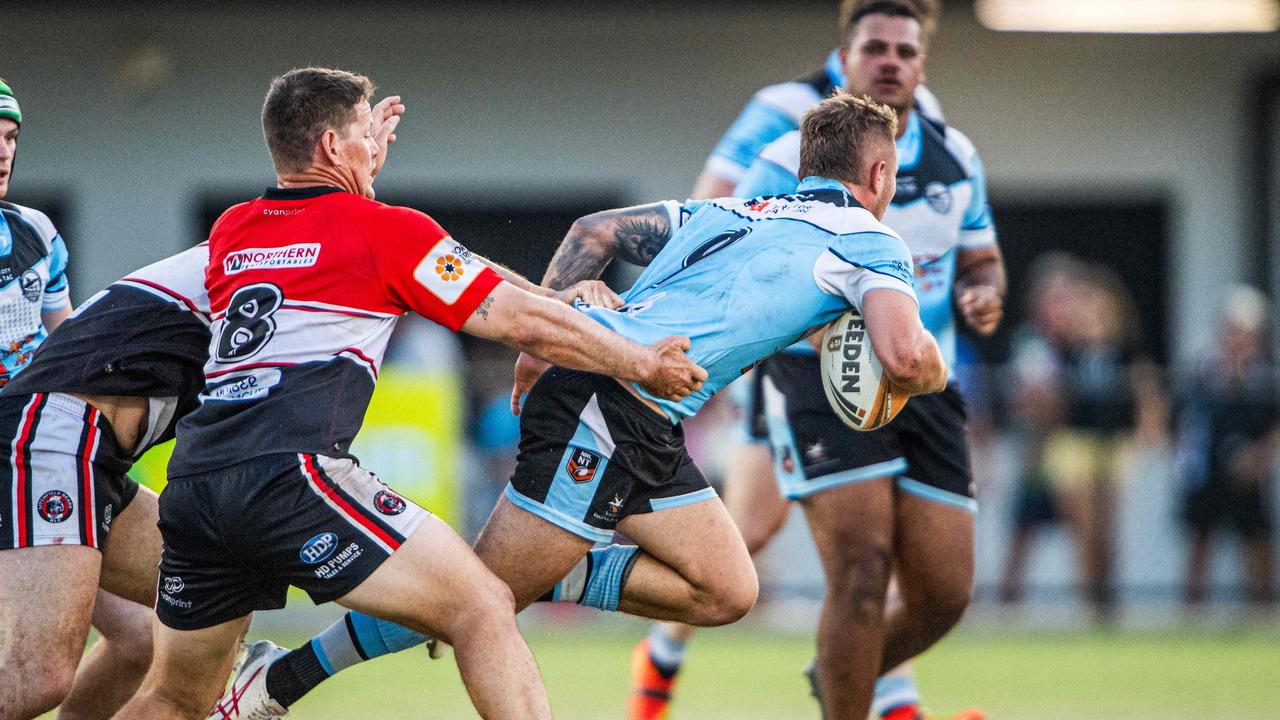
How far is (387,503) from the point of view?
4633mm

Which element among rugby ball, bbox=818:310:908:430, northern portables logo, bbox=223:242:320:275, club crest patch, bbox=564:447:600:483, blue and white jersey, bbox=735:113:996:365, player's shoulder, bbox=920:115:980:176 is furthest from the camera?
player's shoulder, bbox=920:115:980:176

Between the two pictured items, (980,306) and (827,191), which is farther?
(980,306)

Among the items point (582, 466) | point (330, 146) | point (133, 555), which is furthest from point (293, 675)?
point (330, 146)

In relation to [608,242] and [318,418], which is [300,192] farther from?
[608,242]

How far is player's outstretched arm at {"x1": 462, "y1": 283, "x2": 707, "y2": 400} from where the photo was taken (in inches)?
187

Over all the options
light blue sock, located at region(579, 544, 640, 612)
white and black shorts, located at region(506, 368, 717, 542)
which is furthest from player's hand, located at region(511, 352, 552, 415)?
light blue sock, located at region(579, 544, 640, 612)

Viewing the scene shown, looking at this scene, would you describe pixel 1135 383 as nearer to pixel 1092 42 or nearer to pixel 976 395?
pixel 976 395

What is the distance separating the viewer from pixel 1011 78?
1702 centimetres

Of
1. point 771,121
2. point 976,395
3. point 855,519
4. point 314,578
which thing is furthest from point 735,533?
point 976,395

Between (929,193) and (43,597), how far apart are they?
11.6 ft

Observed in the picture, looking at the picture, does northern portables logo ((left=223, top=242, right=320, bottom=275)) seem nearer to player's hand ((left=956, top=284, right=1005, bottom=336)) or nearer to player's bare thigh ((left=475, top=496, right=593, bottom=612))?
player's bare thigh ((left=475, top=496, right=593, bottom=612))

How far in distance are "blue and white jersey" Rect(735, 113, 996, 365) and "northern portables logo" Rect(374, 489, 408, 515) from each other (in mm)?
2216

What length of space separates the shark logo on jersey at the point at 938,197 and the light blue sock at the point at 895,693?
6.09 ft

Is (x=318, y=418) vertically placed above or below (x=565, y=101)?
below
